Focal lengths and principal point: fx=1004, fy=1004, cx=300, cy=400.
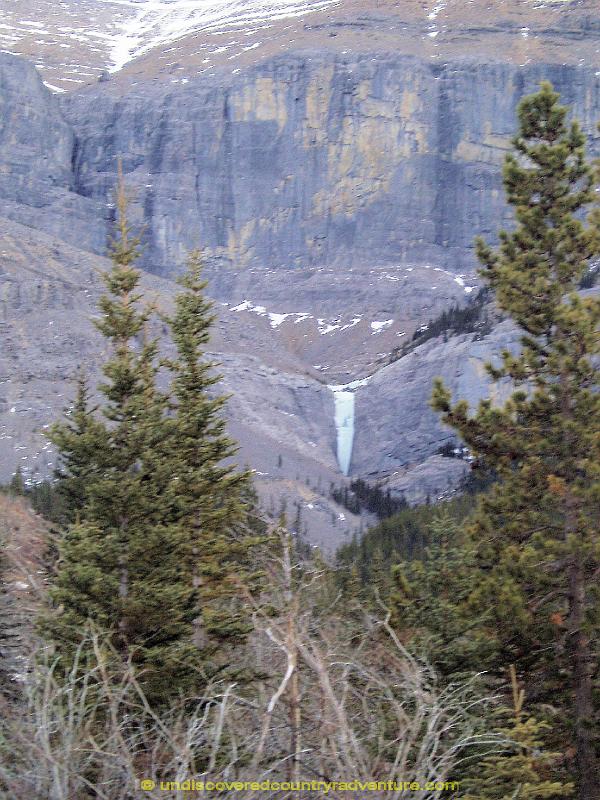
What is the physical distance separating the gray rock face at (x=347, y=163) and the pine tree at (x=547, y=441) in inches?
5811

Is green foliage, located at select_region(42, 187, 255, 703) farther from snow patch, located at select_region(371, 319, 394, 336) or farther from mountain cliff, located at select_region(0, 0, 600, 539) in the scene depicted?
snow patch, located at select_region(371, 319, 394, 336)

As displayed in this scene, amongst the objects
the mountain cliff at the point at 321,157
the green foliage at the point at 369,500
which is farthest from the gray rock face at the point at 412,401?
the mountain cliff at the point at 321,157

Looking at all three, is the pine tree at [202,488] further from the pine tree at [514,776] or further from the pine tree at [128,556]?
the pine tree at [514,776]

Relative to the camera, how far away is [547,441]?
45.0 ft

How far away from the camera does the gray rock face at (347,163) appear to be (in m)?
162

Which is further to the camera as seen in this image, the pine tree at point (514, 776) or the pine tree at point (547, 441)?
the pine tree at point (547, 441)

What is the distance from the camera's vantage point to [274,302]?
512ft

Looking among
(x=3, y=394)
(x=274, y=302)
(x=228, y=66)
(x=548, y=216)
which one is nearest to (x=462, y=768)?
(x=548, y=216)

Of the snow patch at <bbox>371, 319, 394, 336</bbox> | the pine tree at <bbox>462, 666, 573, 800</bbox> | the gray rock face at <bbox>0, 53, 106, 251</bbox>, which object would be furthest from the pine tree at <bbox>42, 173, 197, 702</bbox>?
the gray rock face at <bbox>0, 53, 106, 251</bbox>

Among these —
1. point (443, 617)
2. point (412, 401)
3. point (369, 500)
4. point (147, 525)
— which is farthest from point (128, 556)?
point (412, 401)

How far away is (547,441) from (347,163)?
154856 millimetres

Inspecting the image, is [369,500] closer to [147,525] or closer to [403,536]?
[403,536]

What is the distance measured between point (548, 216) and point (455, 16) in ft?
594

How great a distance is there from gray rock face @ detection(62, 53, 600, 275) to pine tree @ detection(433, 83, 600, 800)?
148 meters
